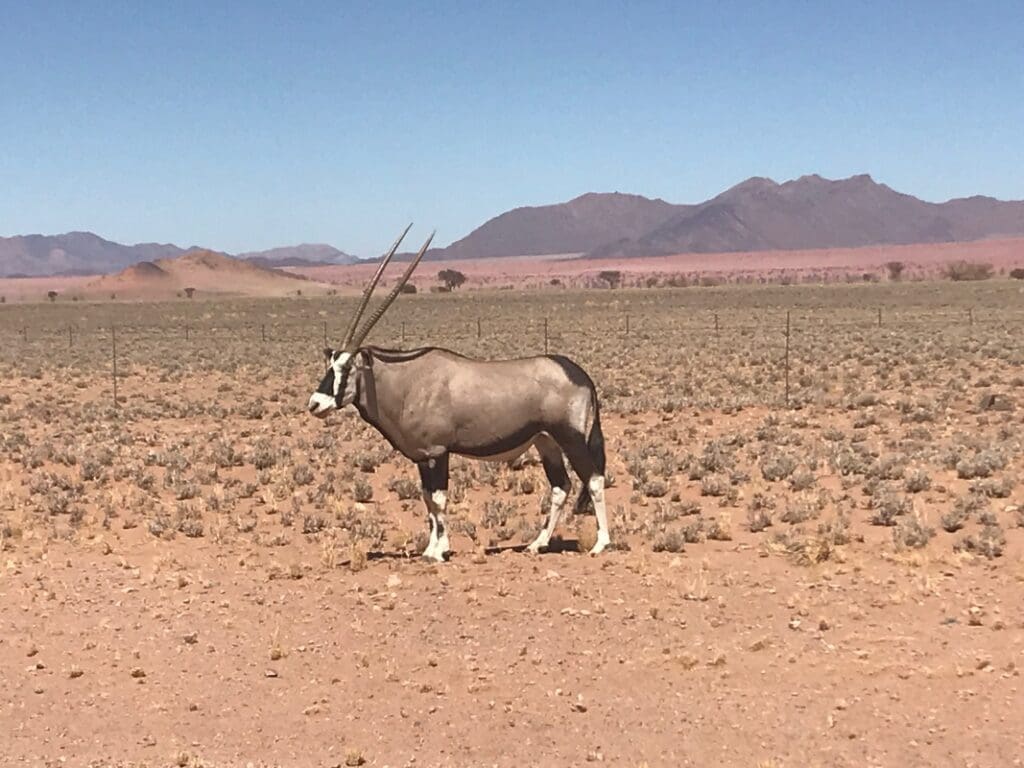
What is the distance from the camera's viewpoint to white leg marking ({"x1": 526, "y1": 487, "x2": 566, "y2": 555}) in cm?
1066

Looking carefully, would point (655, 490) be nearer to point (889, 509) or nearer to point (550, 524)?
point (889, 509)

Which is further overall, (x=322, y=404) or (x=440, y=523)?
(x=440, y=523)

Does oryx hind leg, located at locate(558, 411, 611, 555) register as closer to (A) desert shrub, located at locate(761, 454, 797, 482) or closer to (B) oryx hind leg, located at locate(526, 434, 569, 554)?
(B) oryx hind leg, located at locate(526, 434, 569, 554)

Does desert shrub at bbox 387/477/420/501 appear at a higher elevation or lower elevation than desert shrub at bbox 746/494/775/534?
lower

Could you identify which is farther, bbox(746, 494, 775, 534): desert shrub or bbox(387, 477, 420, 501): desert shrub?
bbox(387, 477, 420, 501): desert shrub

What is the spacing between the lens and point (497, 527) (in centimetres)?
1213

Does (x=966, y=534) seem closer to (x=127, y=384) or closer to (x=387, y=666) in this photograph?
(x=387, y=666)

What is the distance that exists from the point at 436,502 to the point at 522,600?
1716mm

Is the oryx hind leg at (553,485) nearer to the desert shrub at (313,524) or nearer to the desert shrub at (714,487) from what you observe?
the desert shrub at (313,524)

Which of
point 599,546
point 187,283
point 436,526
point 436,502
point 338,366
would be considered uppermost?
point 187,283

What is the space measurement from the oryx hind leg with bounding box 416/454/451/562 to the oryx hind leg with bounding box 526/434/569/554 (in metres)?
0.93

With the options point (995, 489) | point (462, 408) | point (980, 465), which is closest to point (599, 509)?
point (462, 408)

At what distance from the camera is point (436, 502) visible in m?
10.3

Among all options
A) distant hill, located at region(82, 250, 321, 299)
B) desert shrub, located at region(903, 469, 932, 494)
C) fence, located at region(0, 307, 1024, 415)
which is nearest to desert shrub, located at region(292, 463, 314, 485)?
desert shrub, located at region(903, 469, 932, 494)
